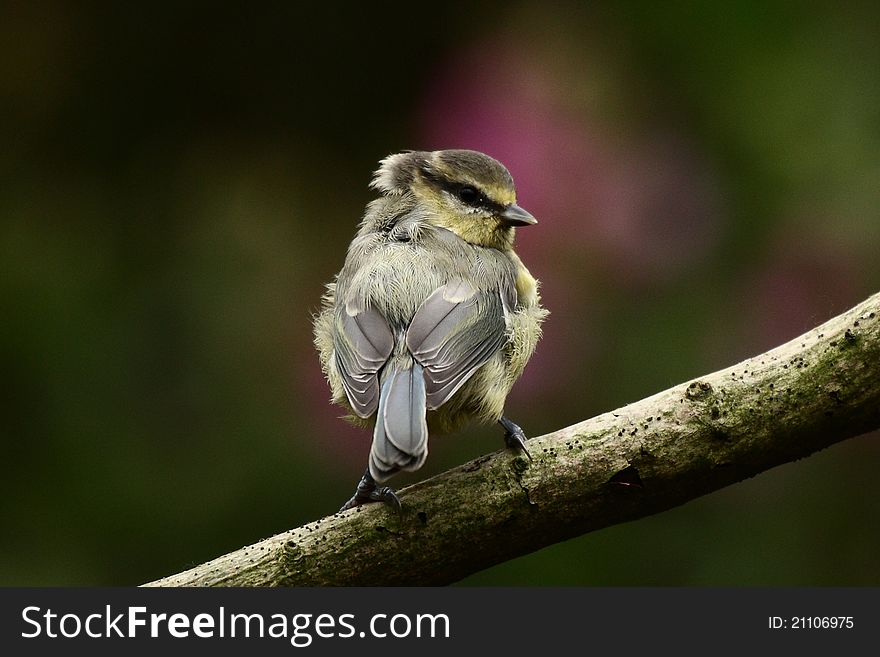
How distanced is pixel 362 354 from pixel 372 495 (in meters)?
0.34

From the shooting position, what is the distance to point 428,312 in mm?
2482

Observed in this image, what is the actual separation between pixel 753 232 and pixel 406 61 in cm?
132

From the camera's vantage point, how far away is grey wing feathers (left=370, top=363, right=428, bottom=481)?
2.03 m

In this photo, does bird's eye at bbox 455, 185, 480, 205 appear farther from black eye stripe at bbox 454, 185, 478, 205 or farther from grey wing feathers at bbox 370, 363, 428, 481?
grey wing feathers at bbox 370, 363, 428, 481

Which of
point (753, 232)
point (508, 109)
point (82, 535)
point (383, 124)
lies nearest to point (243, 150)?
point (383, 124)

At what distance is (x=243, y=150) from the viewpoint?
3.82 m

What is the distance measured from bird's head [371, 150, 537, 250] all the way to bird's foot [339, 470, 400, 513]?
900 millimetres

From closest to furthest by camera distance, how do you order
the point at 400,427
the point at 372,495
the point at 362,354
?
1. the point at 400,427
2. the point at 372,495
3. the point at 362,354

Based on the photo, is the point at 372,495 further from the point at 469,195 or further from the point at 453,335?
the point at 469,195

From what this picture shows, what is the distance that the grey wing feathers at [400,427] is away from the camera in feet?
6.66

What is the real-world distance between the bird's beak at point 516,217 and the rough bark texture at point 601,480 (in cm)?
88

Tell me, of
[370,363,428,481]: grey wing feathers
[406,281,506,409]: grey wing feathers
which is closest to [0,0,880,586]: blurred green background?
[406,281,506,409]: grey wing feathers

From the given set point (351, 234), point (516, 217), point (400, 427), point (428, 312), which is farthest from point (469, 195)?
point (400, 427)

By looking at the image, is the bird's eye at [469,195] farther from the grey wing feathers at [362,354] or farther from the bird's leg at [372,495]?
the bird's leg at [372,495]
